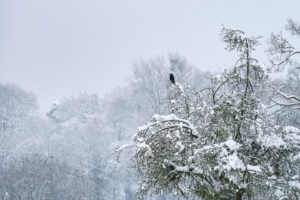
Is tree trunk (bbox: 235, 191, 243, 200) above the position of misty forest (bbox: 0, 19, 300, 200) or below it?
below

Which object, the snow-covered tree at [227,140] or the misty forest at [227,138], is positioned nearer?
the misty forest at [227,138]

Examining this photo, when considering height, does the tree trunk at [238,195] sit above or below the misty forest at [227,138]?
below

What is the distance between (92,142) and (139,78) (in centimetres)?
1049

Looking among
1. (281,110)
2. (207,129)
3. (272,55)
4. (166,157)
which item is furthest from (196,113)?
(272,55)

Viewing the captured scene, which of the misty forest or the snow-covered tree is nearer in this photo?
the misty forest

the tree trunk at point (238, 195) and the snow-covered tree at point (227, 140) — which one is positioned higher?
the snow-covered tree at point (227, 140)

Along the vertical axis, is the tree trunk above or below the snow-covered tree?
below

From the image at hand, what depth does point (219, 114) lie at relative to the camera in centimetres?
582

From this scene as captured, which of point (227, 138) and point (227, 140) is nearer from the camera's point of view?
point (227, 140)

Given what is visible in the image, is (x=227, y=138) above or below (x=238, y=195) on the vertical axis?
above

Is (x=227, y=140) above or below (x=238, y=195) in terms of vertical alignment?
above

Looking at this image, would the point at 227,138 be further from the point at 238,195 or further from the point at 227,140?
the point at 238,195

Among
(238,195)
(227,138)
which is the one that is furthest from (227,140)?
(238,195)

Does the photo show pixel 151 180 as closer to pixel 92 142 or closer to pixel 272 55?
pixel 272 55
